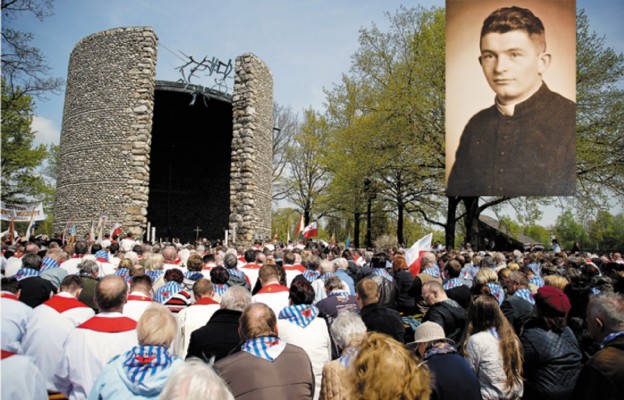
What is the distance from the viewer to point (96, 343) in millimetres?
3564

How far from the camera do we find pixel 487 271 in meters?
6.40

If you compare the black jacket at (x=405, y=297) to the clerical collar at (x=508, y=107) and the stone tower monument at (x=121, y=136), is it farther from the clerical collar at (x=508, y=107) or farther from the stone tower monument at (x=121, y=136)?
the stone tower monument at (x=121, y=136)

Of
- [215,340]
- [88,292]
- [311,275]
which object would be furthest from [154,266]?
[215,340]

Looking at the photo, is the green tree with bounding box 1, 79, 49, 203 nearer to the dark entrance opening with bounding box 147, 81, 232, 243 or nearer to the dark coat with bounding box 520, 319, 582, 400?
the dark entrance opening with bounding box 147, 81, 232, 243

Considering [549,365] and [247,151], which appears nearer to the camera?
[549,365]

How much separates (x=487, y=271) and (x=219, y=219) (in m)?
24.5

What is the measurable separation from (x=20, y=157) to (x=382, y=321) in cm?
3384

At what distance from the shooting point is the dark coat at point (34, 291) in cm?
532

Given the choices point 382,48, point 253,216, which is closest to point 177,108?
point 253,216

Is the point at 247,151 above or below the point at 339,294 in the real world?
above

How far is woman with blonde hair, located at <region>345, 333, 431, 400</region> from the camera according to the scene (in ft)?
7.63

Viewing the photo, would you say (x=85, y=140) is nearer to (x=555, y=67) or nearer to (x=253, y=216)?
(x=253, y=216)

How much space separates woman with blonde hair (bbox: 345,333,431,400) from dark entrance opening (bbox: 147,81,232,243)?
88.6 feet

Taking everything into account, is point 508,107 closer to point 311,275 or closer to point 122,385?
point 311,275
